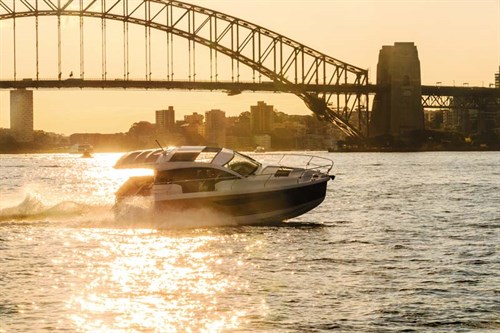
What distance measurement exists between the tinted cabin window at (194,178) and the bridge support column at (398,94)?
144 metres

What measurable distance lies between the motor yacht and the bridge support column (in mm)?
143097

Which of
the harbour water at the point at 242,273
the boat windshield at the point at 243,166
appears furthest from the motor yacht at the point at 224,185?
the harbour water at the point at 242,273

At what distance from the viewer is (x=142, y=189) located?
112 ft

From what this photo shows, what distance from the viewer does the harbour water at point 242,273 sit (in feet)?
64.4

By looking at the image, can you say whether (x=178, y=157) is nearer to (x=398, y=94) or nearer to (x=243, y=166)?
(x=243, y=166)

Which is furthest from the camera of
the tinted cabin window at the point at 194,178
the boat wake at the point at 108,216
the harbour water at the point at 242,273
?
the boat wake at the point at 108,216

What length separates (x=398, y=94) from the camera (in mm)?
175625

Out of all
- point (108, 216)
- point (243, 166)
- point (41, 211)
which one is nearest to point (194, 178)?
point (243, 166)

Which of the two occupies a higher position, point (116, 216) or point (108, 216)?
point (116, 216)

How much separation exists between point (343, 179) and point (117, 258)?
56364mm

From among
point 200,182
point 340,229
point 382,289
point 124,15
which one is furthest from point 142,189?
point 124,15

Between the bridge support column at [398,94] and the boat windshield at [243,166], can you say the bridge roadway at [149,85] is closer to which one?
the bridge support column at [398,94]

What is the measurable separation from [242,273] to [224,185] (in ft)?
29.9

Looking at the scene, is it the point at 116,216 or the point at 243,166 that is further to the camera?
the point at 116,216
